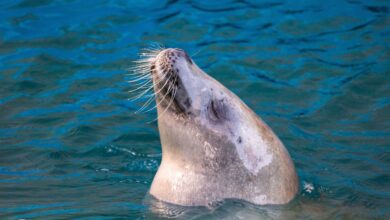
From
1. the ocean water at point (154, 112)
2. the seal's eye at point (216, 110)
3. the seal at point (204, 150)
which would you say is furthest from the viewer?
the ocean water at point (154, 112)

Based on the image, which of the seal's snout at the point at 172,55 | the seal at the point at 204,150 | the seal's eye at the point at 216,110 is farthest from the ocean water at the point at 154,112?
the seal's snout at the point at 172,55

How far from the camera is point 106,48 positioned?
1041 cm

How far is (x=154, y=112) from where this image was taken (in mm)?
8766

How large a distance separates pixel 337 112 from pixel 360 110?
26cm

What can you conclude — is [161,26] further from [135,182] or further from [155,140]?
[135,182]

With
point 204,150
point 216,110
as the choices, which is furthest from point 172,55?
point 204,150

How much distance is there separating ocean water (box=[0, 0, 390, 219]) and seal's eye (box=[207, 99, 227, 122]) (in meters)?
0.65

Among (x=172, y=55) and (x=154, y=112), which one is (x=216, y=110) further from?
(x=154, y=112)

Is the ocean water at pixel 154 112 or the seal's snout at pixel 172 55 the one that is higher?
the seal's snout at pixel 172 55

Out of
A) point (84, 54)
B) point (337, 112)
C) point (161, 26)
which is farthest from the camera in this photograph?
point (161, 26)

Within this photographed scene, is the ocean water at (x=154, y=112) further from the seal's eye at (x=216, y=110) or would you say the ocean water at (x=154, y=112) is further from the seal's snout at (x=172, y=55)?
the seal's snout at (x=172, y=55)

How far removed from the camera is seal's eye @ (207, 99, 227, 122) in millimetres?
5594

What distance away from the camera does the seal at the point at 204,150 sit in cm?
548

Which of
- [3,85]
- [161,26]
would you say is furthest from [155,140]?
[161,26]
